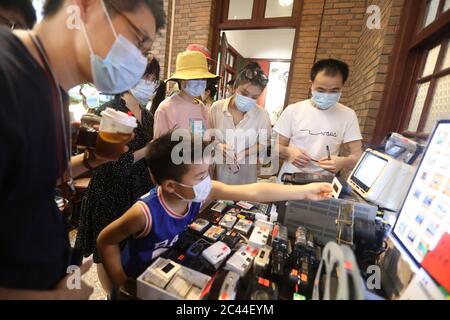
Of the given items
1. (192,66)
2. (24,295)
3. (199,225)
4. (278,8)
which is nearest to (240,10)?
(278,8)

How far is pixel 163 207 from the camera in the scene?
1025 mm

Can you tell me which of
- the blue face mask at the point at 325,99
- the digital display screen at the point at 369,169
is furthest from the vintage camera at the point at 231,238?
the blue face mask at the point at 325,99

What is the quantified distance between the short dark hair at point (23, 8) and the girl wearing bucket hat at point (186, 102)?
85 cm

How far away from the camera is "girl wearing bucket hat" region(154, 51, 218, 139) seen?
1756 mm

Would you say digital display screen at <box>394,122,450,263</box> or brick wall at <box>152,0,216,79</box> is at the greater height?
brick wall at <box>152,0,216,79</box>

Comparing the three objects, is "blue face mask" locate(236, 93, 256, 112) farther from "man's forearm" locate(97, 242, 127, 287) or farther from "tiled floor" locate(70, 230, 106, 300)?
"tiled floor" locate(70, 230, 106, 300)

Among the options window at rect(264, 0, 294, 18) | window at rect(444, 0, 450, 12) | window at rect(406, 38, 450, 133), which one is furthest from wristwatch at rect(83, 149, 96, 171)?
window at rect(264, 0, 294, 18)

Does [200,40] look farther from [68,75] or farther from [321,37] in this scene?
[68,75]

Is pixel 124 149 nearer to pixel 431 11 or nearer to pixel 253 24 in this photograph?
pixel 431 11

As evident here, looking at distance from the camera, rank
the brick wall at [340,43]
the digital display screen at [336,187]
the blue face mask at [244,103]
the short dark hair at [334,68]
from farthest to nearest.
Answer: the brick wall at [340,43] < the blue face mask at [244,103] < the short dark hair at [334,68] < the digital display screen at [336,187]

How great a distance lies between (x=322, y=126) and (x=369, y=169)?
26.8 inches

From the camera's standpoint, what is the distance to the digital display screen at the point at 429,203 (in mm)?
607

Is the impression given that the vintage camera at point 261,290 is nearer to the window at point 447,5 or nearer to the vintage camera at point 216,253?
the vintage camera at point 216,253

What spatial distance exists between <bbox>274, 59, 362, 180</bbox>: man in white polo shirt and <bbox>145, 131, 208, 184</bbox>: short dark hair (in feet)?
2.82
